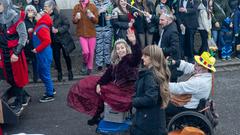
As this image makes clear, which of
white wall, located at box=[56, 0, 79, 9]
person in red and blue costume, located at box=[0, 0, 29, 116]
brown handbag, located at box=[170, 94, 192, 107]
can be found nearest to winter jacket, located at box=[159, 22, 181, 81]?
brown handbag, located at box=[170, 94, 192, 107]

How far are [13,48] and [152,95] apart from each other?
134 inches

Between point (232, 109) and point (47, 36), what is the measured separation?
3.48 meters

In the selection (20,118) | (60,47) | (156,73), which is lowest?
(20,118)

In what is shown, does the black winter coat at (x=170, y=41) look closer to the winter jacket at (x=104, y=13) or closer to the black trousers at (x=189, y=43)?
the winter jacket at (x=104, y=13)

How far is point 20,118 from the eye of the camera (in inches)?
344

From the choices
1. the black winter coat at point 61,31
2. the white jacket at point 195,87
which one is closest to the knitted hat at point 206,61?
the white jacket at point 195,87

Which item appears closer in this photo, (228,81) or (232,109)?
(232,109)

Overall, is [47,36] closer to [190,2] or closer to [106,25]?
[106,25]

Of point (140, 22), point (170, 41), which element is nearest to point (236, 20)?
point (140, 22)

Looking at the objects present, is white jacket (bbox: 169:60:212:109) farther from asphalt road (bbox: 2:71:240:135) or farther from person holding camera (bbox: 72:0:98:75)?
person holding camera (bbox: 72:0:98:75)

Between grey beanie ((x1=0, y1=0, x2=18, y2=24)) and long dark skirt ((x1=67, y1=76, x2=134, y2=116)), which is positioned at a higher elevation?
grey beanie ((x1=0, y1=0, x2=18, y2=24))

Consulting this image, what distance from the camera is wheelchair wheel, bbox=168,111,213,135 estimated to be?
7.00 meters

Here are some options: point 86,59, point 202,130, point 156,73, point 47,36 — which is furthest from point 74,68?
point 156,73

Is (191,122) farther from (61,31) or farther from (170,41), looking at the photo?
(61,31)
